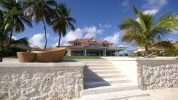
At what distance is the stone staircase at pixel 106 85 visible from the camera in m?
5.86

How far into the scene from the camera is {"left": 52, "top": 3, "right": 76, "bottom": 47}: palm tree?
94.8 ft

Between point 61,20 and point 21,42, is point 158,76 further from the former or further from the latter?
point 61,20

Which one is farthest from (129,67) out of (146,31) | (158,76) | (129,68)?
(146,31)

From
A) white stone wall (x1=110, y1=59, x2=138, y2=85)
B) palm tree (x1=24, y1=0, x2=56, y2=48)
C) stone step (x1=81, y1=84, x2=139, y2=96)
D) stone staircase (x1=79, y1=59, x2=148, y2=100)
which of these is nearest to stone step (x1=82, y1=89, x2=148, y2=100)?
stone staircase (x1=79, y1=59, x2=148, y2=100)

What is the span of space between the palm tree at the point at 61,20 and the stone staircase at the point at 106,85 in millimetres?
21588

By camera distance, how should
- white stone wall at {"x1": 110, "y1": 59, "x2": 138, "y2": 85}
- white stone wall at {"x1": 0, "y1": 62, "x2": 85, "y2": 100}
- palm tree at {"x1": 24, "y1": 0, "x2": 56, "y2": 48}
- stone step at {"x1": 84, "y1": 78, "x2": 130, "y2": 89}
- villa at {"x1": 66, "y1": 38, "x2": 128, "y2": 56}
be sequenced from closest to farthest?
white stone wall at {"x1": 0, "y1": 62, "x2": 85, "y2": 100}, stone step at {"x1": 84, "y1": 78, "x2": 130, "y2": 89}, white stone wall at {"x1": 110, "y1": 59, "x2": 138, "y2": 85}, palm tree at {"x1": 24, "y1": 0, "x2": 56, "y2": 48}, villa at {"x1": 66, "y1": 38, "x2": 128, "y2": 56}

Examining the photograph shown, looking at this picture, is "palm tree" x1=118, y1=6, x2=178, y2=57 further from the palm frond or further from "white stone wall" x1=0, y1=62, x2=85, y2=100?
the palm frond

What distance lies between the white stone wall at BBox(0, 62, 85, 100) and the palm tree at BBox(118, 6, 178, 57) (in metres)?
3.60

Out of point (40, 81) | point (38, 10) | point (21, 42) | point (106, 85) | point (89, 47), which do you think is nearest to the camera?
point (40, 81)

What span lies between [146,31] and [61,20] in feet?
75.5

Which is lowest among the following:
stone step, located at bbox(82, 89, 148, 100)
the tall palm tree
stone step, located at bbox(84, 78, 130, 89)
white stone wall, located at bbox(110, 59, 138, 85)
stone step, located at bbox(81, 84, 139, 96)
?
stone step, located at bbox(82, 89, 148, 100)

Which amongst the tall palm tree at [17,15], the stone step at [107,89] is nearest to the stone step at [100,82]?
the stone step at [107,89]

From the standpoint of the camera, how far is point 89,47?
3541cm

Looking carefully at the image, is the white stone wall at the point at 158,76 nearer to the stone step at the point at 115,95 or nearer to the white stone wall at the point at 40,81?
the stone step at the point at 115,95
